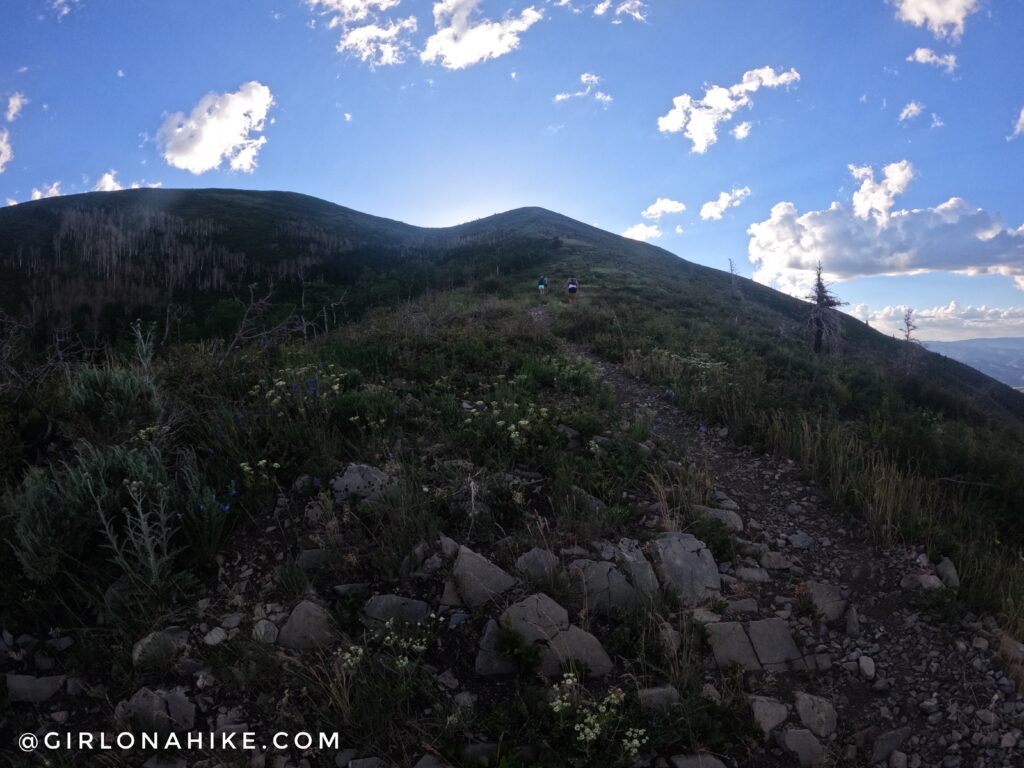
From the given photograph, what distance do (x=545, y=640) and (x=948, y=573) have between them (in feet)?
9.92

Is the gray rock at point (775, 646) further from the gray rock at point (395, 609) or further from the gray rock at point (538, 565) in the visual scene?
the gray rock at point (395, 609)

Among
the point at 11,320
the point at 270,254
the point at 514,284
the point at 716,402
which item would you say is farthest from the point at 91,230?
the point at 716,402

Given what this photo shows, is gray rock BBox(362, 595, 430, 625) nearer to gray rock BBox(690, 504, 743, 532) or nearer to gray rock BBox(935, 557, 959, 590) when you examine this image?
gray rock BBox(690, 504, 743, 532)

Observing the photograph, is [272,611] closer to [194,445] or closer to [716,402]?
[194,445]

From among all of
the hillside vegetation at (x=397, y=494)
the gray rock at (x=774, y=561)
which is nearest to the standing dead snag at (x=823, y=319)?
the hillside vegetation at (x=397, y=494)

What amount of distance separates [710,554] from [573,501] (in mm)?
1063

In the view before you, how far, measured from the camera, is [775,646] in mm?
3398

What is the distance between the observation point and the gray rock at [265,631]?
3.05m

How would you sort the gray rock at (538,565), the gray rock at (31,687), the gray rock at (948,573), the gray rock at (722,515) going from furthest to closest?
the gray rock at (722,515)
the gray rock at (948,573)
the gray rock at (538,565)
the gray rock at (31,687)

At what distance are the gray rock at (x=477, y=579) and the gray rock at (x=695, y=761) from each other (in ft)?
4.22

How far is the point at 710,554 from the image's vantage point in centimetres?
396

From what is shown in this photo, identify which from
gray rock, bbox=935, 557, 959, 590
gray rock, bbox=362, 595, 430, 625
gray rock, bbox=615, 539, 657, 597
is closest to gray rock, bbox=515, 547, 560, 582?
gray rock, bbox=615, 539, 657, 597

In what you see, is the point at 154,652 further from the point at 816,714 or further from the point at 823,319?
the point at 823,319

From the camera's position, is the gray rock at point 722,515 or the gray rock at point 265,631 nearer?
the gray rock at point 265,631
